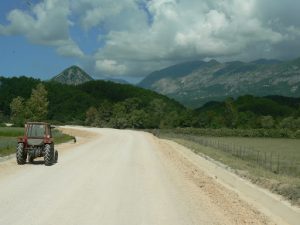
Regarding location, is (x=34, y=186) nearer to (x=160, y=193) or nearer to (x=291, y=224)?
(x=160, y=193)

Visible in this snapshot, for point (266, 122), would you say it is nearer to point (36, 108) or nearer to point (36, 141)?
point (36, 108)

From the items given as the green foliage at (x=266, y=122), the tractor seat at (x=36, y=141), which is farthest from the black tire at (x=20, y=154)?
the green foliage at (x=266, y=122)

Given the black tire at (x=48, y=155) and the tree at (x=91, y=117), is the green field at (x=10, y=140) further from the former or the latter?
the tree at (x=91, y=117)

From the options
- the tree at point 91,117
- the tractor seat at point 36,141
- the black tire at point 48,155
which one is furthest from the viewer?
the tree at point 91,117

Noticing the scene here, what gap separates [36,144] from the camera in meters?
29.2

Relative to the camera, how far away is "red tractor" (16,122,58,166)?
28.7 meters

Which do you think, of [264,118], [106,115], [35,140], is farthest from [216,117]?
[35,140]

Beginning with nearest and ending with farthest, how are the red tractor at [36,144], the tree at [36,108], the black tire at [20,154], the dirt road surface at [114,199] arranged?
the dirt road surface at [114,199], the black tire at [20,154], the red tractor at [36,144], the tree at [36,108]

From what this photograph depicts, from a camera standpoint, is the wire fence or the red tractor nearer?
the red tractor

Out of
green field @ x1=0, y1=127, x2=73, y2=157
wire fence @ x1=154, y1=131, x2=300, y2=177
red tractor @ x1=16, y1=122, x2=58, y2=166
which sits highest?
red tractor @ x1=16, y1=122, x2=58, y2=166

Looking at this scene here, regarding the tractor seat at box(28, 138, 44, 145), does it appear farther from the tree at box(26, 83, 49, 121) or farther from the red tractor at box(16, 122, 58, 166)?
the tree at box(26, 83, 49, 121)

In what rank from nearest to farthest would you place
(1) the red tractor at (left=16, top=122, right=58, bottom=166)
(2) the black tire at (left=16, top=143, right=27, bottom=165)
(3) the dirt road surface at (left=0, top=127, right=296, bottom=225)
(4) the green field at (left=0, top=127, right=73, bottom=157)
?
(3) the dirt road surface at (left=0, top=127, right=296, bottom=225) → (2) the black tire at (left=16, top=143, right=27, bottom=165) → (1) the red tractor at (left=16, top=122, right=58, bottom=166) → (4) the green field at (left=0, top=127, right=73, bottom=157)

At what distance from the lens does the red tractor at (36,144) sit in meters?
28.7

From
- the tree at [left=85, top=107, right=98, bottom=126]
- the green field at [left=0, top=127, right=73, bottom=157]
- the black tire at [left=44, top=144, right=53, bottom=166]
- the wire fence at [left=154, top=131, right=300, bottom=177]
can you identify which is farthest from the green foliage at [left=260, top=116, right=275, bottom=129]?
the black tire at [left=44, top=144, right=53, bottom=166]
